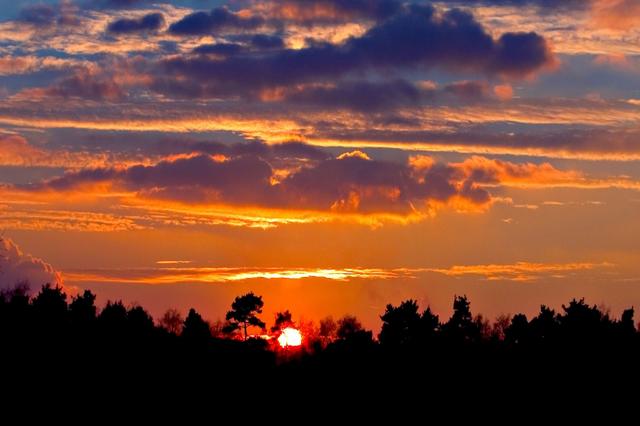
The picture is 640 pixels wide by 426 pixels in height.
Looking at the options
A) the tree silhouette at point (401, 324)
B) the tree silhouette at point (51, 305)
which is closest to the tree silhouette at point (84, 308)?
the tree silhouette at point (51, 305)

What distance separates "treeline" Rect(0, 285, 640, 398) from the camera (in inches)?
5162

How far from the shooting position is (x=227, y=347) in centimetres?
14688

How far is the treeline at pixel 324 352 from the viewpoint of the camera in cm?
13112

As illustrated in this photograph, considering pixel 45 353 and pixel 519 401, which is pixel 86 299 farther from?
pixel 519 401

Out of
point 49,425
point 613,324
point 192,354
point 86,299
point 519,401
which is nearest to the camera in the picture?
point 49,425

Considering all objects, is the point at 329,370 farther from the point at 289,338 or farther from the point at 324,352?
the point at 289,338

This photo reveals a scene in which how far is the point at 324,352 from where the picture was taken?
149000mm

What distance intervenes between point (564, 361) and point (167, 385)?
139 ft

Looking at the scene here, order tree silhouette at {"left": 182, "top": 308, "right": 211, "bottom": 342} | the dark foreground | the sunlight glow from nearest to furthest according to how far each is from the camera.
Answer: the dark foreground < tree silhouette at {"left": 182, "top": 308, "right": 211, "bottom": 342} < the sunlight glow

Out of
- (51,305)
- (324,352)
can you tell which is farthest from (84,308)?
(324,352)

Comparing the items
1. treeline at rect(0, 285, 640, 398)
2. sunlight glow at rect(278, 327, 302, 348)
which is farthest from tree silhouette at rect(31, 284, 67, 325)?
→ sunlight glow at rect(278, 327, 302, 348)

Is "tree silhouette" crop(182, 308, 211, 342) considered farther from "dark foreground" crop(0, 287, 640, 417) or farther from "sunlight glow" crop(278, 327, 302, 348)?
"sunlight glow" crop(278, 327, 302, 348)

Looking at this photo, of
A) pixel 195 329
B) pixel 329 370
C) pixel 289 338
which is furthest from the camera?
pixel 289 338

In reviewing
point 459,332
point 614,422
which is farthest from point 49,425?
point 459,332
